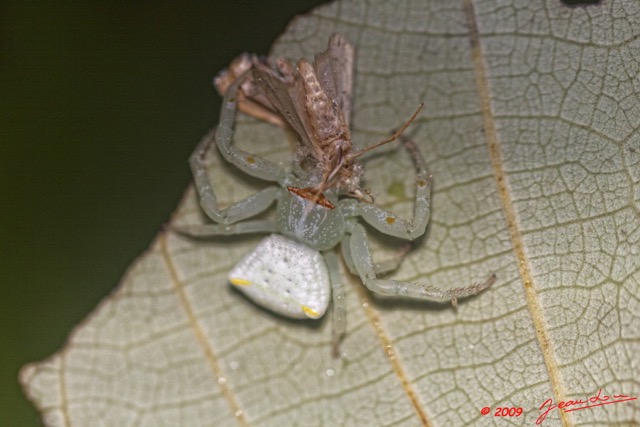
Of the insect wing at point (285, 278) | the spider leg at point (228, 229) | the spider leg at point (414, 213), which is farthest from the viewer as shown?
the spider leg at point (228, 229)

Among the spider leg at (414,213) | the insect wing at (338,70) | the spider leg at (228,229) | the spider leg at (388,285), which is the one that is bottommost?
the spider leg at (228,229)

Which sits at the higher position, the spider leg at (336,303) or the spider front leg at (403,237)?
the spider front leg at (403,237)

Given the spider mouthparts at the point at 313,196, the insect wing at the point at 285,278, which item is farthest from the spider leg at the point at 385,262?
the spider mouthparts at the point at 313,196
